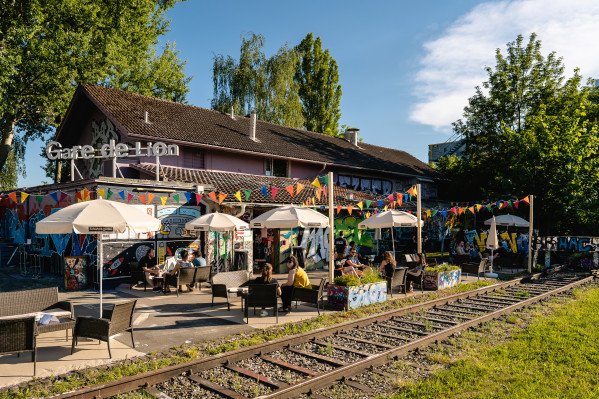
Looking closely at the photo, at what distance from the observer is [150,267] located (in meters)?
15.6

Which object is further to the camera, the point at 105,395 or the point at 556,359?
the point at 556,359

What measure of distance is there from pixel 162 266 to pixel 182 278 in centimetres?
159

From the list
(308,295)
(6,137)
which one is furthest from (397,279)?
(6,137)

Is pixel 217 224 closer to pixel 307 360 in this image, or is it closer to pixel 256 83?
pixel 307 360

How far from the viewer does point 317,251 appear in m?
22.0

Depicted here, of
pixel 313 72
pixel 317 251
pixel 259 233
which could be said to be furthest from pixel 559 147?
pixel 313 72

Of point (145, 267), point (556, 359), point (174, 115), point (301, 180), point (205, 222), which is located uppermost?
point (174, 115)

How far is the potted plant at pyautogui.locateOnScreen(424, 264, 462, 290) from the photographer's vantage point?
15703mm

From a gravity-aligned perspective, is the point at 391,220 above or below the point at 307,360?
above

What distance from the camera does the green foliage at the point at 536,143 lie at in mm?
22422

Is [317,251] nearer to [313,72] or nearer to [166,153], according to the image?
[166,153]

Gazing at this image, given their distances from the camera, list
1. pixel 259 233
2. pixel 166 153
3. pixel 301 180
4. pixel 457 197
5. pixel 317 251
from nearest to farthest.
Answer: pixel 166 153 < pixel 259 233 < pixel 317 251 < pixel 301 180 < pixel 457 197

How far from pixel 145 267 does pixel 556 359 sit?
11793 mm

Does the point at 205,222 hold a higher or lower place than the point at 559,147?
lower
